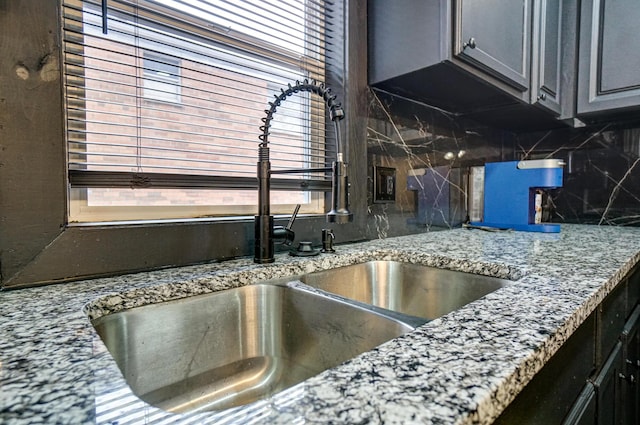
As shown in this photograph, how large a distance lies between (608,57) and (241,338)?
2.07 metres

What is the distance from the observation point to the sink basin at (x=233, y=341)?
61 centimetres

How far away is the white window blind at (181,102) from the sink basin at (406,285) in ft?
1.12

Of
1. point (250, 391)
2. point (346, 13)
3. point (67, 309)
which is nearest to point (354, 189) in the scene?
point (346, 13)

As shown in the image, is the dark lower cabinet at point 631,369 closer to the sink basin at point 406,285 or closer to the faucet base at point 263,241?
the sink basin at point 406,285

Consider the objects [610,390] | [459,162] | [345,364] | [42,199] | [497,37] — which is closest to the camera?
[345,364]

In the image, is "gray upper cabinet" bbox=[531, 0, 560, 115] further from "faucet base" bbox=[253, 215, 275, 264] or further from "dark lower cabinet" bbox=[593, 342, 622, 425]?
"faucet base" bbox=[253, 215, 275, 264]

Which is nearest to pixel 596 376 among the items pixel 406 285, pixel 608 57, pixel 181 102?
pixel 406 285

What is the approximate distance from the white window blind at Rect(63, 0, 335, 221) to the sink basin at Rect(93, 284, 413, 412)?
1.07ft

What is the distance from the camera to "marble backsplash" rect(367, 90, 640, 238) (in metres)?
1.39

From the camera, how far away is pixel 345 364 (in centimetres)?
37

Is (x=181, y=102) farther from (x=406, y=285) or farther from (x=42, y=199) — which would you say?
(x=406, y=285)

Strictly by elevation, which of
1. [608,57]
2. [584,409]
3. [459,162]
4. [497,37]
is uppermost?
[608,57]

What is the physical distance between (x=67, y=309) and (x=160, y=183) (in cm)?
41

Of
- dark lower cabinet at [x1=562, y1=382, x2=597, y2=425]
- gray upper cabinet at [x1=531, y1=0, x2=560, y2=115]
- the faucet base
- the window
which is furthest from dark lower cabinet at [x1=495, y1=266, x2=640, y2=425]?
the window
